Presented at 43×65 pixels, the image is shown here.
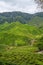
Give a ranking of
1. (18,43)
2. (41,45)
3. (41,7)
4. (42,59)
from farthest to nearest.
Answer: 1. (18,43)
2. (41,45)
3. (42,59)
4. (41,7)

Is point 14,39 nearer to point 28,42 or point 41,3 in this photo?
point 28,42

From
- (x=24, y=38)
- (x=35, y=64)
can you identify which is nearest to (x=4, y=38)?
(x=24, y=38)

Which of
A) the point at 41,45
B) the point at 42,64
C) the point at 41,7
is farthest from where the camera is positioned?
the point at 41,45

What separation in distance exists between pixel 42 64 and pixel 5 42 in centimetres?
10840

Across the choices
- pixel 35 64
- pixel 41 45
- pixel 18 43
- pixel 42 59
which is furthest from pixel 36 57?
pixel 18 43

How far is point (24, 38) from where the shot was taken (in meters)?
198

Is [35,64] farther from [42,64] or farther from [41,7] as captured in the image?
[41,7]

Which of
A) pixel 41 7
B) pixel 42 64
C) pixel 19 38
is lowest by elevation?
pixel 42 64

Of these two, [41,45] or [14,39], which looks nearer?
[41,45]

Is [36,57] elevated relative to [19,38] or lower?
lower

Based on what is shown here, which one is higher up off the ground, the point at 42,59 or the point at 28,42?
the point at 28,42

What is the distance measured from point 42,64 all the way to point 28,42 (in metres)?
107

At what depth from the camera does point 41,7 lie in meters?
16.9

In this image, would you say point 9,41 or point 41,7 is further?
point 9,41
